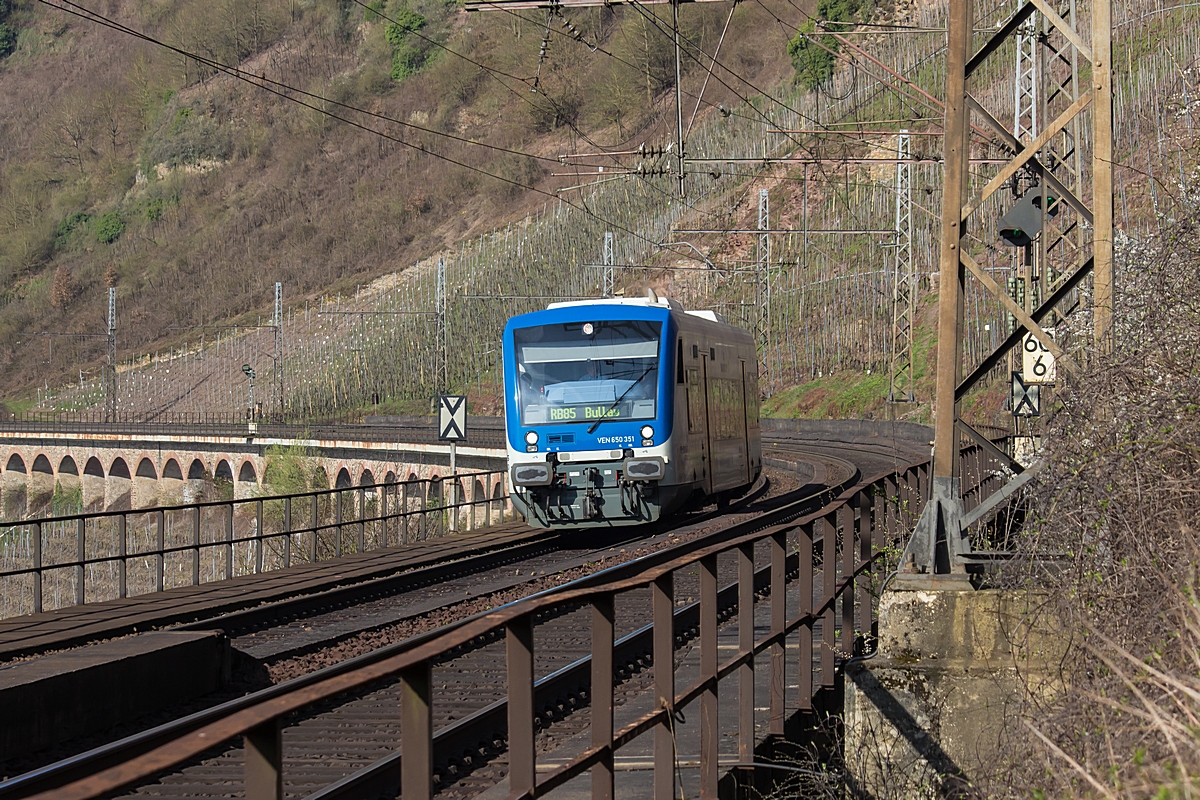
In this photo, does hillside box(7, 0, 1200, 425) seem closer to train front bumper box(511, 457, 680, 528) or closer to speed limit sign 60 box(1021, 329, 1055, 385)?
train front bumper box(511, 457, 680, 528)

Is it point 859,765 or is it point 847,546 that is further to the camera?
point 847,546

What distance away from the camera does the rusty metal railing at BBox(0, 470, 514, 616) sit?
1667 cm

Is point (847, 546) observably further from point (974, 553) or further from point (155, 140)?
point (155, 140)

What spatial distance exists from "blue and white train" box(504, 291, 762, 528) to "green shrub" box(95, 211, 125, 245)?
6270 inches

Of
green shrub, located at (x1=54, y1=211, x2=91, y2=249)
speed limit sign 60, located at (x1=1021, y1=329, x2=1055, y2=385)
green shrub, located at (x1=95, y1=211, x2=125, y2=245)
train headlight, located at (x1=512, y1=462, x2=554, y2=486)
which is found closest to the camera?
speed limit sign 60, located at (x1=1021, y1=329, x2=1055, y2=385)

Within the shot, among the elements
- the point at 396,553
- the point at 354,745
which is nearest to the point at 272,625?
the point at 354,745

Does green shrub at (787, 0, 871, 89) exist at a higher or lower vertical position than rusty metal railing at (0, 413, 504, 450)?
higher

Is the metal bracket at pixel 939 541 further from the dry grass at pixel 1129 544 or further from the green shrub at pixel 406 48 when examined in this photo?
the green shrub at pixel 406 48

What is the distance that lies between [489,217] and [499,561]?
118890 millimetres

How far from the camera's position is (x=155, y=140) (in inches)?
7037

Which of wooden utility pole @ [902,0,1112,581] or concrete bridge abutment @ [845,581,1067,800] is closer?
concrete bridge abutment @ [845,581,1067,800]

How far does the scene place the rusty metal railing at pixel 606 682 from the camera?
9.09 ft

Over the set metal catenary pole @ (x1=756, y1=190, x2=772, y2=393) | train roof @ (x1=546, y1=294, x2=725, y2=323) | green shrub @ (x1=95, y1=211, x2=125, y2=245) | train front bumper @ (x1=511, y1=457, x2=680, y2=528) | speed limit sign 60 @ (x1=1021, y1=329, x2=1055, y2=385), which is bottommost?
train front bumper @ (x1=511, y1=457, x2=680, y2=528)

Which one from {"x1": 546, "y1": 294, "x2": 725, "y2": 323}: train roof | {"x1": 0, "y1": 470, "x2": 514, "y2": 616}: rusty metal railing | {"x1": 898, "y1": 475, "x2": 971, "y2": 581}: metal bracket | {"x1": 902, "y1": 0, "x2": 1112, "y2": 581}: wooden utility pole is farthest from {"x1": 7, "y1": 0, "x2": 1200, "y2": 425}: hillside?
{"x1": 0, "y1": 470, "x2": 514, "y2": 616}: rusty metal railing
